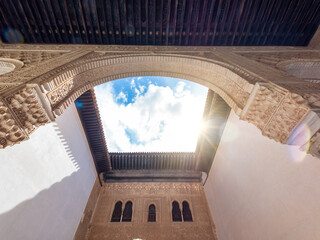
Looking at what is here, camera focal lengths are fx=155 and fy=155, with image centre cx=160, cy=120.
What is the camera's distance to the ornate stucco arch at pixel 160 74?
1.60 meters

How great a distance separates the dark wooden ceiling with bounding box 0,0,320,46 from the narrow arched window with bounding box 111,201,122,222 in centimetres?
492

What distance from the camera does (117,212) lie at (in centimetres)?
504

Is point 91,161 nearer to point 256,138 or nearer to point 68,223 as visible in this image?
point 68,223

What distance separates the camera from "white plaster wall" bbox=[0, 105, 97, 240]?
7.05 feet

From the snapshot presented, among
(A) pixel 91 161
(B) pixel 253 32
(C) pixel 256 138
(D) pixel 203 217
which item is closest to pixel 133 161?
(A) pixel 91 161

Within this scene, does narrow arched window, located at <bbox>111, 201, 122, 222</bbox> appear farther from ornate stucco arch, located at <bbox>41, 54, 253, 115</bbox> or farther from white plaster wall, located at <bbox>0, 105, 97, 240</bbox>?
ornate stucco arch, located at <bbox>41, 54, 253, 115</bbox>

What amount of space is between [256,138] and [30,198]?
4.11 meters

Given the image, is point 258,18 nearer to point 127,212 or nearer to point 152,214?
point 152,214

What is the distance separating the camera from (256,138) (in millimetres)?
3023

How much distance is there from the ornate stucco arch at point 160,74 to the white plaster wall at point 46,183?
0.90 meters

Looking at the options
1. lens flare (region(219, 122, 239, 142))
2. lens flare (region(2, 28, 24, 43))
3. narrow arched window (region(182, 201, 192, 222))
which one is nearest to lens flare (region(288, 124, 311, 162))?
lens flare (region(219, 122, 239, 142))

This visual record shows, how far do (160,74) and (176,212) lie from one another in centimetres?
438

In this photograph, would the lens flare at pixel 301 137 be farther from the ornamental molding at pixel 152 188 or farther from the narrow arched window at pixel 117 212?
the narrow arched window at pixel 117 212

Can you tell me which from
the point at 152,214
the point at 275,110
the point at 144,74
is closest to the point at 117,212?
the point at 152,214
